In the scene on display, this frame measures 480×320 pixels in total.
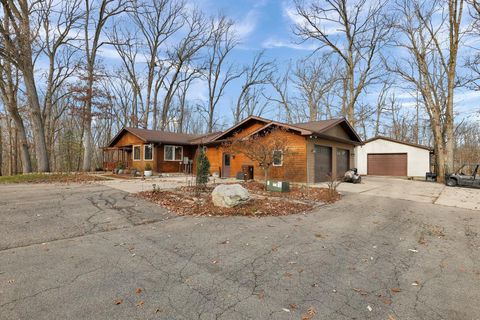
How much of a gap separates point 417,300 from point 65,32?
85.6 ft

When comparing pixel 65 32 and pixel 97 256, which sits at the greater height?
pixel 65 32

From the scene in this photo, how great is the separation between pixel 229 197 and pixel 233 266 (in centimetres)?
354

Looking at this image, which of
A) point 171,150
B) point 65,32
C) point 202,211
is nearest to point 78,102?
point 65,32

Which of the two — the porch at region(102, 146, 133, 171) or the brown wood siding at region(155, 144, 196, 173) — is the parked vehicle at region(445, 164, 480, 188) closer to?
the brown wood siding at region(155, 144, 196, 173)

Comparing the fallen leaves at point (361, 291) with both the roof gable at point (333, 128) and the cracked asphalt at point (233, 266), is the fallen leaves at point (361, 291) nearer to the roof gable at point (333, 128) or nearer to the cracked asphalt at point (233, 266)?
the cracked asphalt at point (233, 266)

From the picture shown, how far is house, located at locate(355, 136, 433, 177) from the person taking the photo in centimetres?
1975

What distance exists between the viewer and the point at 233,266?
347cm

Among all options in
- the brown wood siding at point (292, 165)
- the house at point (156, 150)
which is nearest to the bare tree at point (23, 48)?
the house at point (156, 150)

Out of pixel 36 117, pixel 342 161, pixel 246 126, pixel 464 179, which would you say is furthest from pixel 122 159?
pixel 464 179

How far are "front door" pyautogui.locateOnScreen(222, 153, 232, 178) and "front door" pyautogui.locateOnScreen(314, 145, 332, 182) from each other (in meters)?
6.45

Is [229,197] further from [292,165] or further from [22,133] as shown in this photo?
[22,133]

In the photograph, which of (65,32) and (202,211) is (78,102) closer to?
(65,32)

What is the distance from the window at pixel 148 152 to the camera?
18.9 metres

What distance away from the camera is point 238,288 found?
2877mm
